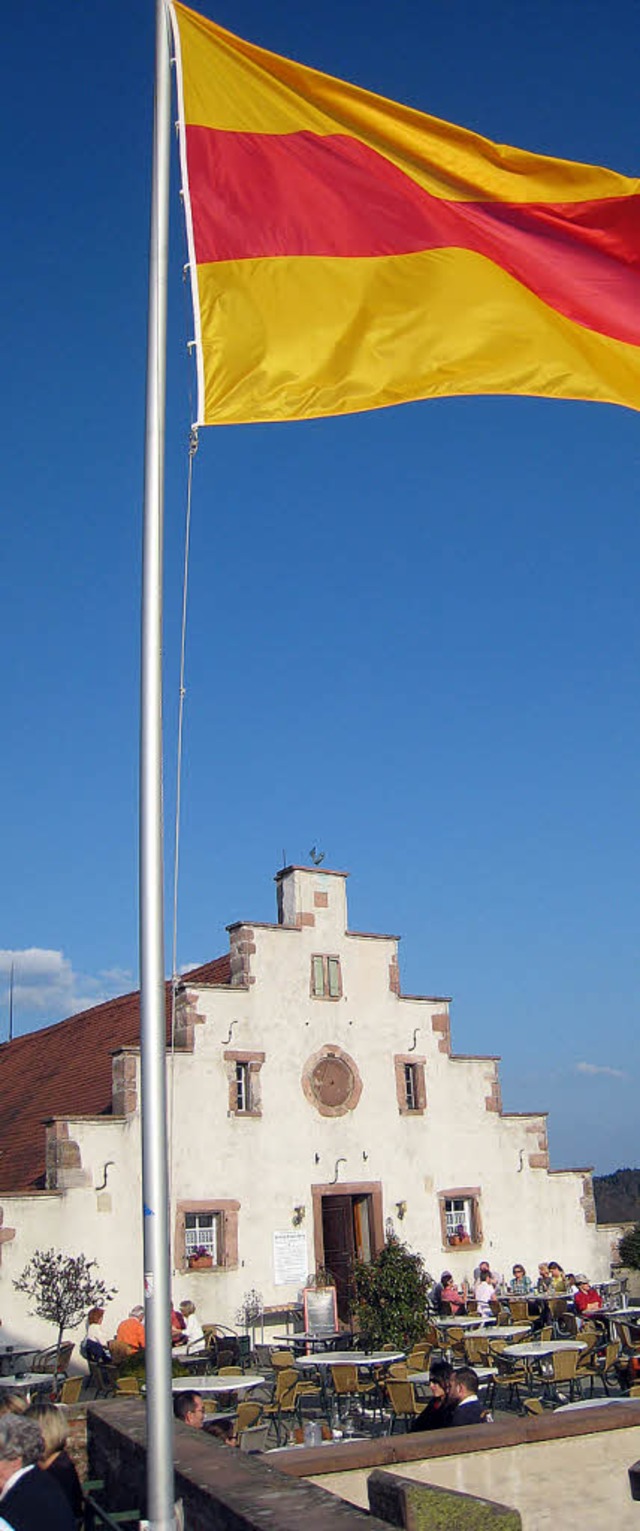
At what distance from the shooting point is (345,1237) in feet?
84.3

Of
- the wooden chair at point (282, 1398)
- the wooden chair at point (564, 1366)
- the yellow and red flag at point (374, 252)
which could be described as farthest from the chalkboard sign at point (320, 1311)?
the yellow and red flag at point (374, 252)

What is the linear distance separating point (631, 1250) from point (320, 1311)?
732 cm

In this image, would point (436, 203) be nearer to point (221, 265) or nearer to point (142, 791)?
point (221, 265)

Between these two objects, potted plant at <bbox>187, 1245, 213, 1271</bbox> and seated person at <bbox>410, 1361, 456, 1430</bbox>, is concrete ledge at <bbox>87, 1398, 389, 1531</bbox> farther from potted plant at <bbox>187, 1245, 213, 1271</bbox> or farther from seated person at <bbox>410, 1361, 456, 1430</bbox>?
potted plant at <bbox>187, 1245, 213, 1271</bbox>

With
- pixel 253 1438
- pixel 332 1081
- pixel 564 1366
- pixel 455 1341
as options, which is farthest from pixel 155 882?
pixel 332 1081

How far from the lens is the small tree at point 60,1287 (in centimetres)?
2133

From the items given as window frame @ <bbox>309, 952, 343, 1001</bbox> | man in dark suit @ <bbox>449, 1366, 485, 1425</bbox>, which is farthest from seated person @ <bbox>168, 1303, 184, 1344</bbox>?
man in dark suit @ <bbox>449, 1366, 485, 1425</bbox>

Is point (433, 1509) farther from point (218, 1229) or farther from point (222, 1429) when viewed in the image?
point (218, 1229)

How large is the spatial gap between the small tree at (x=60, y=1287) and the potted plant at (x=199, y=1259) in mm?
1805

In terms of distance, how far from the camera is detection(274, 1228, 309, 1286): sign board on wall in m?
24.3

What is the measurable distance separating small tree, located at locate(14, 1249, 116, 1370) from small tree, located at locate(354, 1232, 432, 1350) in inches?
172

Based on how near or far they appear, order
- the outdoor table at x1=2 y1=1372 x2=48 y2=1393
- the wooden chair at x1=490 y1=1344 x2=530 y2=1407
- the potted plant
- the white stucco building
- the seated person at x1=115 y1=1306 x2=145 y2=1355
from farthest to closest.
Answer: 1. the potted plant
2. the white stucco building
3. the seated person at x1=115 y1=1306 x2=145 y2=1355
4. the outdoor table at x1=2 y1=1372 x2=48 y2=1393
5. the wooden chair at x1=490 y1=1344 x2=530 y2=1407

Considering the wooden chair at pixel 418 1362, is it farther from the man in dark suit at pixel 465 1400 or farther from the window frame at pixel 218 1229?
the man in dark suit at pixel 465 1400

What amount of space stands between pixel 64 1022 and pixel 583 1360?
62.5 feet
